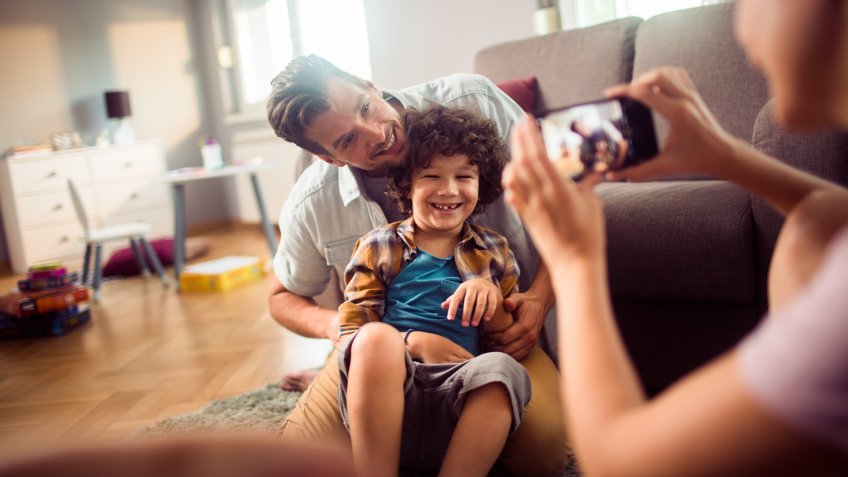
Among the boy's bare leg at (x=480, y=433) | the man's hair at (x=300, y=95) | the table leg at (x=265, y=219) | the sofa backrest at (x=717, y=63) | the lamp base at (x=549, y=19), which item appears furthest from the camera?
the table leg at (x=265, y=219)

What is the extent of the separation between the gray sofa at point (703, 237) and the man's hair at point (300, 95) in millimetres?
694

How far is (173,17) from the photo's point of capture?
5922mm

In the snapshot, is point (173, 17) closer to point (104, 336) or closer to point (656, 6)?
point (104, 336)

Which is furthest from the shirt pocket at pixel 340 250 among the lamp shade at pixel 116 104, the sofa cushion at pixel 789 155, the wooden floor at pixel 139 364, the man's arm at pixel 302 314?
the lamp shade at pixel 116 104

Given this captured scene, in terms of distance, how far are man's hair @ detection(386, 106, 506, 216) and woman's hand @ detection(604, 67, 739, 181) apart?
597 mm

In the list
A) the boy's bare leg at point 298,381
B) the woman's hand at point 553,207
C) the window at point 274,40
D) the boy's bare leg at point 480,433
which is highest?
the window at point 274,40

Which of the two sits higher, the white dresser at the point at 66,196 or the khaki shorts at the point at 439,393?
the white dresser at the point at 66,196

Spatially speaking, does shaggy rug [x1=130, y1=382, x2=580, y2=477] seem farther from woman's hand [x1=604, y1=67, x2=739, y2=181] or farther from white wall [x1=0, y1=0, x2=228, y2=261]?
white wall [x1=0, y1=0, x2=228, y2=261]

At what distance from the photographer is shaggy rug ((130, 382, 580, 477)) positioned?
69.3 inches

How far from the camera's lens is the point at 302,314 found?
1.56 metres

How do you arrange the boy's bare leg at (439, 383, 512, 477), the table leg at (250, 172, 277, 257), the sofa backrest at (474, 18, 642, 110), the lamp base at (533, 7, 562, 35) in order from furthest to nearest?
the table leg at (250, 172, 277, 257) < the lamp base at (533, 7, 562, 35) < the sofa backrest at (474, 18, 642, 110) < the boy's bare leg at (439, 383, 512, 477)

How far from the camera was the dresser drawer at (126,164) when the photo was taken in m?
5.06

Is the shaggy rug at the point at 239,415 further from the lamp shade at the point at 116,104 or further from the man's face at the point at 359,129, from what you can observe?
the lamp shade at the point at 116,104

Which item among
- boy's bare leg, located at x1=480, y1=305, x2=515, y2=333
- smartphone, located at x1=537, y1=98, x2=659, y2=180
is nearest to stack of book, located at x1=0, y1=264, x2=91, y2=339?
boy's bare leg, located at x1=480, y1=305, x2=515, y2=333
